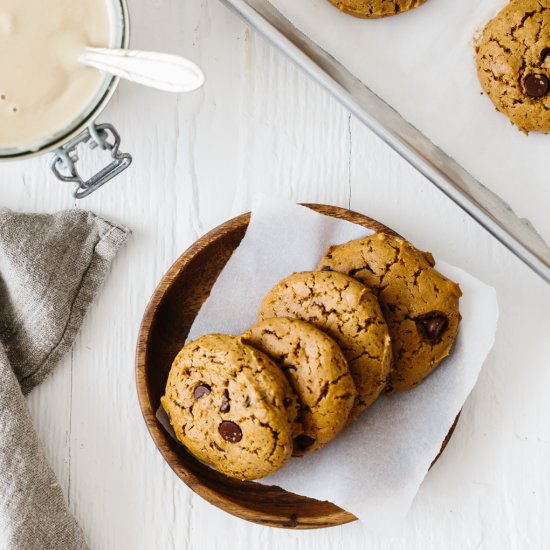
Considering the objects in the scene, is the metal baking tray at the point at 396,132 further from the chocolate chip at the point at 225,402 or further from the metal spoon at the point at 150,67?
the chocolate chip at the point at 225,402

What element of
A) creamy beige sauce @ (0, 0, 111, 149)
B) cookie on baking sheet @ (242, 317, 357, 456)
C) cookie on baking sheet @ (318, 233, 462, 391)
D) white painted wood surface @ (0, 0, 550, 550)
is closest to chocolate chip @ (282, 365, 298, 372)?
cookie on baking sheet @ (242, 317, 357, 456)

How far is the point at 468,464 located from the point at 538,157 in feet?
1.53

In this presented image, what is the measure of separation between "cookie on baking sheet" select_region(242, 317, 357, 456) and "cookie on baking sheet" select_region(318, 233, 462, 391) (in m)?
0.11

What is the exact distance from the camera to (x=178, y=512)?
118 centimetres

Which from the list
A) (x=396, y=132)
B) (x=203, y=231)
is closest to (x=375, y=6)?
(x=396, y=132)

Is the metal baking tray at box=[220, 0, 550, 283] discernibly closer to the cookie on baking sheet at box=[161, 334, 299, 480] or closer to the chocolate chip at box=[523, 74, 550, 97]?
the chocolate chip at box=[523, 74, 550, 97]

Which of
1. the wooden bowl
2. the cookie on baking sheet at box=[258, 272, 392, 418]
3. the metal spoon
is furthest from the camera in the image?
the wooden bowl

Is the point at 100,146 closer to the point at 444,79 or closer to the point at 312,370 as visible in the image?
the point at 312,370

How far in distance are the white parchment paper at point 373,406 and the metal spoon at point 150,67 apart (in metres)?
0.27

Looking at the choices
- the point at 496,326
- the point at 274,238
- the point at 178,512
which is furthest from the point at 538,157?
the point at 178,512

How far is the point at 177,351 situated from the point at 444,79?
1.85ft

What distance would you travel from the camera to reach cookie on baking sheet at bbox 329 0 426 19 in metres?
1.16

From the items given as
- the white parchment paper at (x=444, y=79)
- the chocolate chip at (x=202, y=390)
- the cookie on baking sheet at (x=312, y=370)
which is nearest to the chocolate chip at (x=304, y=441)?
the cookie on baking sheet at (x=312, y=370)

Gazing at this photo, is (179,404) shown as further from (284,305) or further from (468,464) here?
(468,464)
